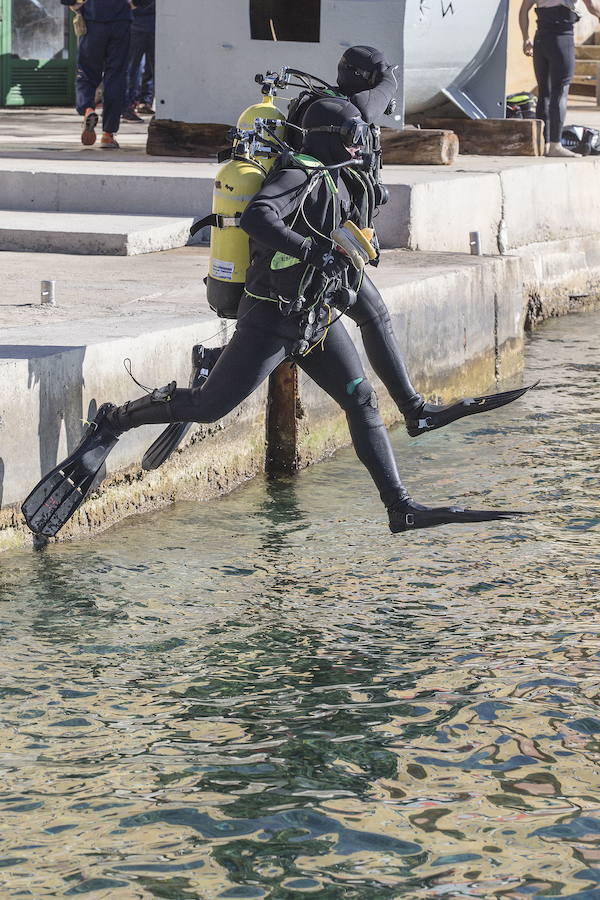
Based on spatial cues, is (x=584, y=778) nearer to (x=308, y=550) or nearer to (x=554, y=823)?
(x=554, y=823)

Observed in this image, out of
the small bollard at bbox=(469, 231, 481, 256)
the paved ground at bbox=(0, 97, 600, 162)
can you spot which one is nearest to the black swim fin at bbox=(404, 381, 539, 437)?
the small bollard at bbox=(469, 231, 481, 256)

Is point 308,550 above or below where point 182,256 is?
below

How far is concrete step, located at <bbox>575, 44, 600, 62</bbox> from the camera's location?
75.8ft

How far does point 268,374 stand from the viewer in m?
5.97

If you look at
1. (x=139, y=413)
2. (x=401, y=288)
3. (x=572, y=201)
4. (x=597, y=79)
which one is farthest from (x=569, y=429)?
(x=597, y=79)

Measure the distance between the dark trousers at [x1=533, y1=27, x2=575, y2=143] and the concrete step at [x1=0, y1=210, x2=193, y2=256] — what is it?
4496 millimetres

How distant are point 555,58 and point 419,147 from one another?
2064mm

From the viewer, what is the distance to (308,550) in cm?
684

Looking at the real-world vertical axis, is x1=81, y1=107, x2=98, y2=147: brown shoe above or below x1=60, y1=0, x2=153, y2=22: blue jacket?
below

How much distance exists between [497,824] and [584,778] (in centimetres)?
42

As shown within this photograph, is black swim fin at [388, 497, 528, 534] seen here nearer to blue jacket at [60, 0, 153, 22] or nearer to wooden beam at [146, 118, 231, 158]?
Answer: wooden beam at [146, 118, 231, 158]

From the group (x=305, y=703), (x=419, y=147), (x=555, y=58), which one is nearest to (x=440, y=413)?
(x=305, y=703)

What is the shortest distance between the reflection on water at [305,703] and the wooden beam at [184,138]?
18.4 ft

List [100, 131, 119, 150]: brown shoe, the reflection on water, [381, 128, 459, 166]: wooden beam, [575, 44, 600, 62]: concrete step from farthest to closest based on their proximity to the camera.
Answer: [575, 44, 600, 62]: concrete step < [100, 131, 119, 150]: brown shoe < [381, 128, 459, 166]: wooden beam < the reflection on water
